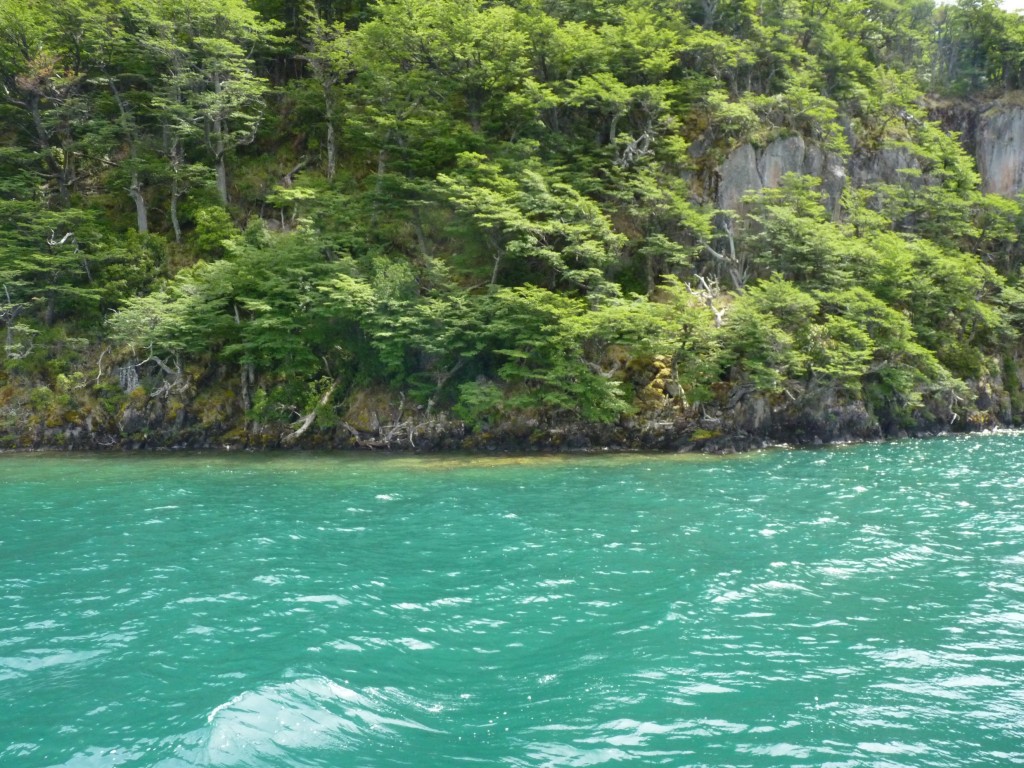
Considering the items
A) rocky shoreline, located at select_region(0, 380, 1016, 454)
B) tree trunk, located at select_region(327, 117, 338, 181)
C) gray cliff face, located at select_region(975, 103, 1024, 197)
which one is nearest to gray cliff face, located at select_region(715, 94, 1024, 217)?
gray cliff face, located at select_region(975, 103, 1024, 197)

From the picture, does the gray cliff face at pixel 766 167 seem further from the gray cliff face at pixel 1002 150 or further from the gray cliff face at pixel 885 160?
the gray cliff face at pixel 1002 150

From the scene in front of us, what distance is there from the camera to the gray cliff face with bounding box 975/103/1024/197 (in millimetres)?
36281

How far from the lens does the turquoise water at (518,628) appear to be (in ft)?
18.2

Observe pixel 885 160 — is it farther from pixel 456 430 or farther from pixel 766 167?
pixel 456 430

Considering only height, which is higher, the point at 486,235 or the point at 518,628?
the point at 486,235

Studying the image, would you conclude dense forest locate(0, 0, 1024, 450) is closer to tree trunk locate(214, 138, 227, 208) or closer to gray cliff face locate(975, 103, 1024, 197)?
tree trunk locate(214, 138, 227, 208)

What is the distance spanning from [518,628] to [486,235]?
65.1ft

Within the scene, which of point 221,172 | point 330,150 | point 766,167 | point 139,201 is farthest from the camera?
point 330,150

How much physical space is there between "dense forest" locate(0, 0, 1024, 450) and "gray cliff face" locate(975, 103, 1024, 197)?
528 cm

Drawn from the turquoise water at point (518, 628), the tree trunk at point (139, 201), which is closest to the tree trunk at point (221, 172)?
the tree trunk at point (139, 201)

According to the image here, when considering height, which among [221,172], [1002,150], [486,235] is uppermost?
[1002,150]

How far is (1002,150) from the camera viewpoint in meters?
36.7

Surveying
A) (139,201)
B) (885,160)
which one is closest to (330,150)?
(139,201)

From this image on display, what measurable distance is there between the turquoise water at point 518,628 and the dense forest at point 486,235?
8881 millimetres
